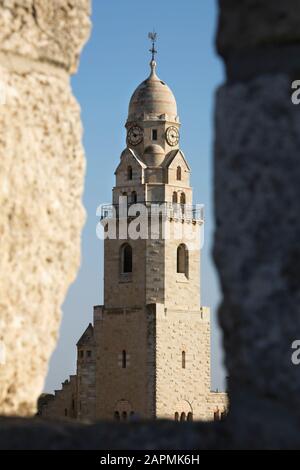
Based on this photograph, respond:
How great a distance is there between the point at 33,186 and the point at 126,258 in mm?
45129

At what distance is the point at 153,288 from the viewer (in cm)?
4634

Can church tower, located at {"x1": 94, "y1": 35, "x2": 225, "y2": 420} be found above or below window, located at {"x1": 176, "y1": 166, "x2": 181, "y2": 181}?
below

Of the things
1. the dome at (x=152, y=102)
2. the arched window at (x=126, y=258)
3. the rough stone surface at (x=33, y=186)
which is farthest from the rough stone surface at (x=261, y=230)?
the dome at (x=152, y=102)

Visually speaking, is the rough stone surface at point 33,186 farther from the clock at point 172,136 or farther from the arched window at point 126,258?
the clock at point 172,136

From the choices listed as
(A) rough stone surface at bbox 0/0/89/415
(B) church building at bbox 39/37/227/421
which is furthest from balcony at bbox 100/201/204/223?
(A) rough stone surface at bbox 0/0/89/415

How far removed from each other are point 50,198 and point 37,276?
0.70ft

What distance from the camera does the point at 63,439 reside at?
2.15m

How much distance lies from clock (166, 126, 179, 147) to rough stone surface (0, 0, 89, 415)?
46469 mm

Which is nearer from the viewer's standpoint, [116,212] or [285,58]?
[285,58]

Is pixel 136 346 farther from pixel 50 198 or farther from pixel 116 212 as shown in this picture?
pixel 50 198

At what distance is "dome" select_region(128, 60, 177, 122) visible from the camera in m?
49.1

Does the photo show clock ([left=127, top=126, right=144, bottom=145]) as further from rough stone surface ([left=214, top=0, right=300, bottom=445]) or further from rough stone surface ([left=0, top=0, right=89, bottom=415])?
rough stone surface ([left=214, top=0, right=300, bottom=445])

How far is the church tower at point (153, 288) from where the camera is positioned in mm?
45719

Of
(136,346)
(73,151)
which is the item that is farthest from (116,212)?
(73,151)
